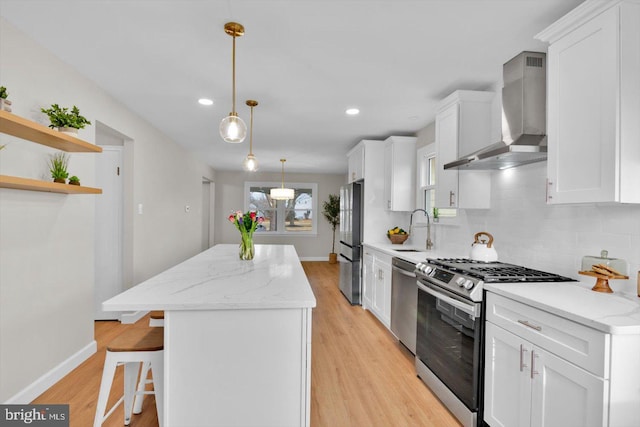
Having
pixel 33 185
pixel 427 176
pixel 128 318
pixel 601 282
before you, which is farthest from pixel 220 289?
pixel 427 176

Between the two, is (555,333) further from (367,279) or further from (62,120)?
(62,120)

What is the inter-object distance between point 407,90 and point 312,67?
98cm

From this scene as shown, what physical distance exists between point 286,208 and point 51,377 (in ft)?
23.4

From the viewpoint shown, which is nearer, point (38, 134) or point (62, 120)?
point (38, 134)

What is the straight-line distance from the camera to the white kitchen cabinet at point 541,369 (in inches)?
52.0

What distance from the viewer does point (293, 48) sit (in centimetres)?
233

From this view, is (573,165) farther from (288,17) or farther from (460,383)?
(288,17)

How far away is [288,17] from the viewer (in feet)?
6.43

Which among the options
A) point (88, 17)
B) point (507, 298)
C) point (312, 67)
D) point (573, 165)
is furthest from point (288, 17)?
point (507, 298)

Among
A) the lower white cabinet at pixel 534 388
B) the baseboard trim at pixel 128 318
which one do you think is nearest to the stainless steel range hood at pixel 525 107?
the lower white cabinet at pixel 534 388

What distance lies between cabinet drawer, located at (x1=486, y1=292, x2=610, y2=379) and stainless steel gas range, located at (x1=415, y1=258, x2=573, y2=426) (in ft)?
0.47

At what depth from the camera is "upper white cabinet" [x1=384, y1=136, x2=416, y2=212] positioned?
4.37 meters

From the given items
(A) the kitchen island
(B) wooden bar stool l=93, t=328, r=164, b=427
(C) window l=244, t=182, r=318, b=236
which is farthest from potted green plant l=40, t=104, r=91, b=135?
(C) window l=244, t=182, r=318, b=236

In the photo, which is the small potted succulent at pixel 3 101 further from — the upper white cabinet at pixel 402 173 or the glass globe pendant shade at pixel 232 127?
the upper white cabinet at pixel 402 173
